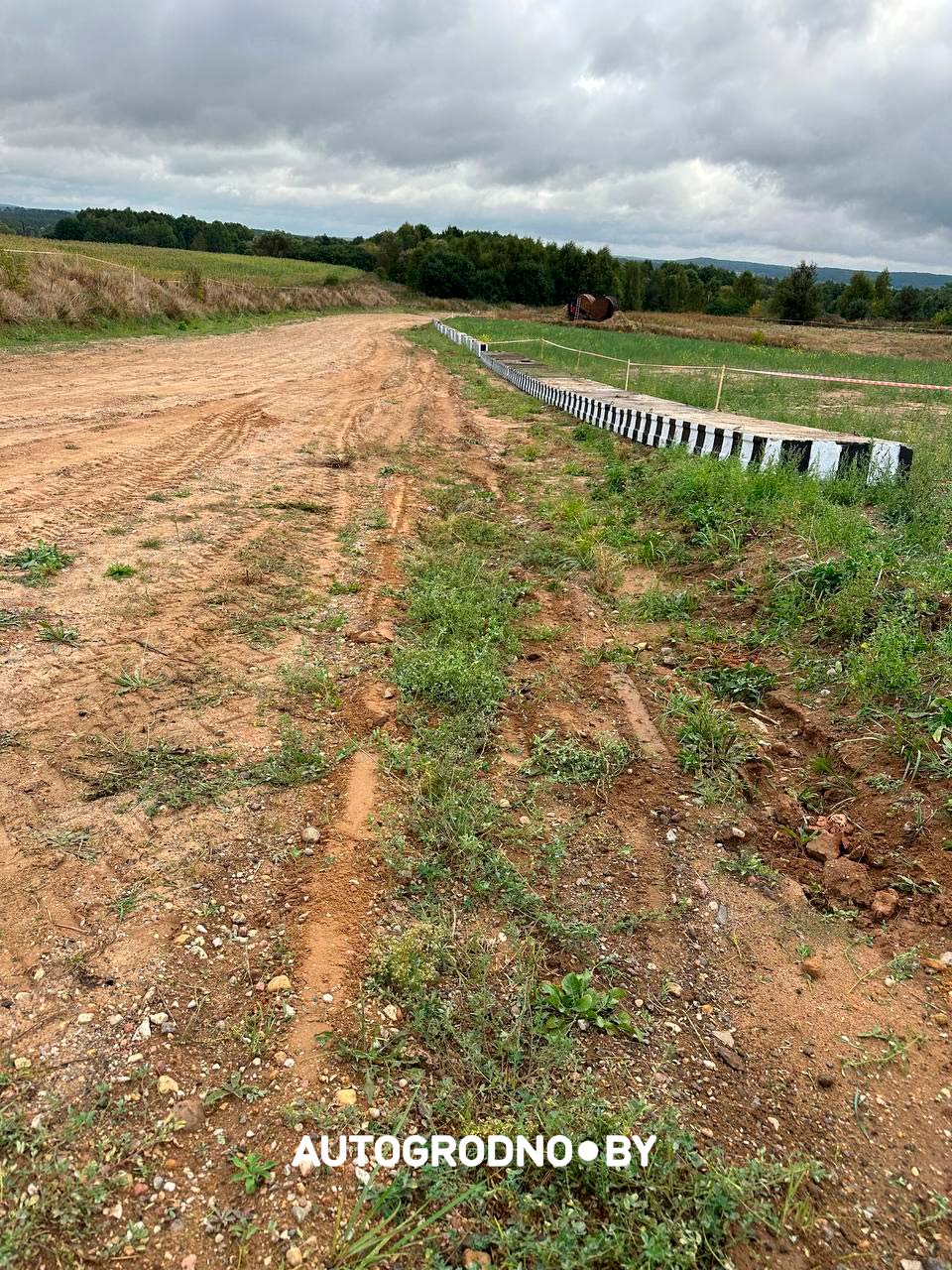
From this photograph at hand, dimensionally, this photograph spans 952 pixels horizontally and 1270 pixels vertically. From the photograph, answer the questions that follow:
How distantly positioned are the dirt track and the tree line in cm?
6357

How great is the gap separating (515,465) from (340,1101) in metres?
9.34

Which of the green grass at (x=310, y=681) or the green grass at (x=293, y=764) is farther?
the green grass at (x=310, y=681)

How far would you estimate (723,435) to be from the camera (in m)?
9.04

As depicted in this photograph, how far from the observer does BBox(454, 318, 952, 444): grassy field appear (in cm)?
1283

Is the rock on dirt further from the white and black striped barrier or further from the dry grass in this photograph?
the dry grass

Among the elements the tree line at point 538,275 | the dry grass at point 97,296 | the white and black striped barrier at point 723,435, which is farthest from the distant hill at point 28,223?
the white and black striped barrier at point 723,435

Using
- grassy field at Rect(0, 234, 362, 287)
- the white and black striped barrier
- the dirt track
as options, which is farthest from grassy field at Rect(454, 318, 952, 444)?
grassy field at Rect(0, 234, 362, 287)

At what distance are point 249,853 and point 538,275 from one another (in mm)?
72727

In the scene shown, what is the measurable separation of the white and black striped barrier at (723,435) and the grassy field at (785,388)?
1253mm

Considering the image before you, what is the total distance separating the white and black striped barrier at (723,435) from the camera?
314 inches

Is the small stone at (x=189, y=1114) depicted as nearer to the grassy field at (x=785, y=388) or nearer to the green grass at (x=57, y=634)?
the green grass at (x=57, y=634)

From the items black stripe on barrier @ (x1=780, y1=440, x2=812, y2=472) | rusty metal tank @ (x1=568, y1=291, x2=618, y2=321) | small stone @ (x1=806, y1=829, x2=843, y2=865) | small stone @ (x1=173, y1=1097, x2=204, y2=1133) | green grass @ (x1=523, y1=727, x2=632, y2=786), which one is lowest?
small stone @ (x1=173, y1=1097, x2=204, y2=1133)

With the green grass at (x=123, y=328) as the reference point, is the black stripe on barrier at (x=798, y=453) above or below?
below

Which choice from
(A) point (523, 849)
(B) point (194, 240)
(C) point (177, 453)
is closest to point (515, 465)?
(C) point (177, 453)
